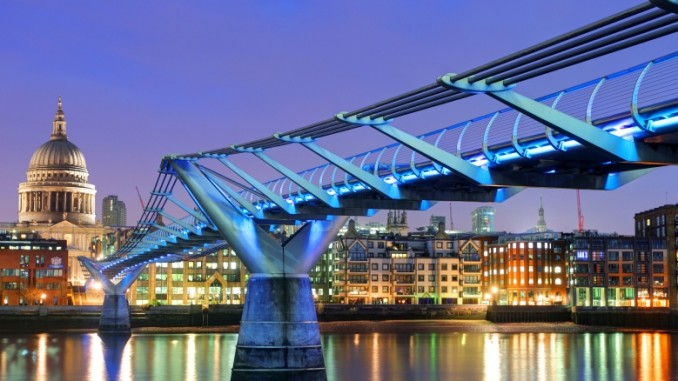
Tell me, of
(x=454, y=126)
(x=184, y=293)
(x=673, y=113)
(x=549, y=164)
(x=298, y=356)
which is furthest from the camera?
(x=184, y=293)

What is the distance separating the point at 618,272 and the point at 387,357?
245ft

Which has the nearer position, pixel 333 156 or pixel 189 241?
pixel 333 156

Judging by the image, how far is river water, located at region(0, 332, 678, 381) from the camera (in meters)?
69.9

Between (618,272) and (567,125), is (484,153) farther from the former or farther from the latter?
(618,272)

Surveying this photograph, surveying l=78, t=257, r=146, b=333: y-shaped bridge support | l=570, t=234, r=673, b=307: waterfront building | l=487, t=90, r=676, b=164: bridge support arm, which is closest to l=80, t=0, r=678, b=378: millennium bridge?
l=487, t=90, r=676, b=164: bridge support arm

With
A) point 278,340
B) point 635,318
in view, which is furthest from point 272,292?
point 635,318

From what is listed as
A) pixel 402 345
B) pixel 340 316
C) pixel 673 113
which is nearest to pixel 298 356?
pixel 673 113

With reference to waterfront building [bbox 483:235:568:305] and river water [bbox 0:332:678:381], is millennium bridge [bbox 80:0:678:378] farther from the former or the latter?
waterfront building [bbox 483:235:568:305]

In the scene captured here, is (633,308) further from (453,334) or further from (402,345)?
(402,345)

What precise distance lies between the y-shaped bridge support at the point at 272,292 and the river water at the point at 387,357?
48.6 ft

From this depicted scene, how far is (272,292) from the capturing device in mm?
51250

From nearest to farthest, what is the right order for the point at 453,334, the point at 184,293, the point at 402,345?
the point at 402,345 → the point at 453,334 → the point at 184,293

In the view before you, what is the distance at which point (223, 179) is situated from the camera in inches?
2087

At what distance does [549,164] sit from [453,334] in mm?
87009
